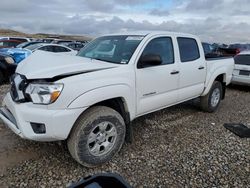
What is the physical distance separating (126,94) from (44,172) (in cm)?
150

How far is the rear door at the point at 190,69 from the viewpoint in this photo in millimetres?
4320

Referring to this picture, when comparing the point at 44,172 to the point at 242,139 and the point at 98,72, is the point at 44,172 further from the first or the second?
the point at 242,139

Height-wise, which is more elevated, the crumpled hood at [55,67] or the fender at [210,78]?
the crumpled hood at [55,67]

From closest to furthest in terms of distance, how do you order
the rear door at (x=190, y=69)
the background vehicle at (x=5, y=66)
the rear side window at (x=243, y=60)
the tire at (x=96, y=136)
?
the tire at (x=96, y=136) < the rear door at (x=190, y=69) < the background vehicle at (x=5, y=66) < the rear side window at (x=243, y=60)

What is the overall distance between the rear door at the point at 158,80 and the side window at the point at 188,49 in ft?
1.05

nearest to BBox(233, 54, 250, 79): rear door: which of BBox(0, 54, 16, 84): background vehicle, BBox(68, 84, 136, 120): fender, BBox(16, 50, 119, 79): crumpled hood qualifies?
BBox(68, 84, 136, 120): fender

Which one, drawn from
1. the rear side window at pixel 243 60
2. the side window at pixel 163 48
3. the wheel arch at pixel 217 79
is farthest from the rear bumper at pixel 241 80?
the side window at pixel 163 48

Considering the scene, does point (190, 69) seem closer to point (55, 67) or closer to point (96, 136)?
point (96, 136)

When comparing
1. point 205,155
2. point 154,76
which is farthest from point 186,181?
point 154,76

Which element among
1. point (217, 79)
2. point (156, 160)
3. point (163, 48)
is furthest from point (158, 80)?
point (217, 79)

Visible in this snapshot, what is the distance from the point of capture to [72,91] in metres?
2.63

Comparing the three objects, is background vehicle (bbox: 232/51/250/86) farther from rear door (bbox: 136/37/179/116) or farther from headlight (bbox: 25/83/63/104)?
headlight (bbox: 25/83/63/104)

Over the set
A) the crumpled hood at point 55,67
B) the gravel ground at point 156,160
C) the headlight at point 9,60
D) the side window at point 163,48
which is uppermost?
the side window at point 163,48

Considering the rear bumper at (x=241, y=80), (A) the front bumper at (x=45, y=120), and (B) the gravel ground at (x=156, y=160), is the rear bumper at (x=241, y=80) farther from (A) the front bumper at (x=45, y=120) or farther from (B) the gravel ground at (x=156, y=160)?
(A) the front bumper at (x=45, y=120)
